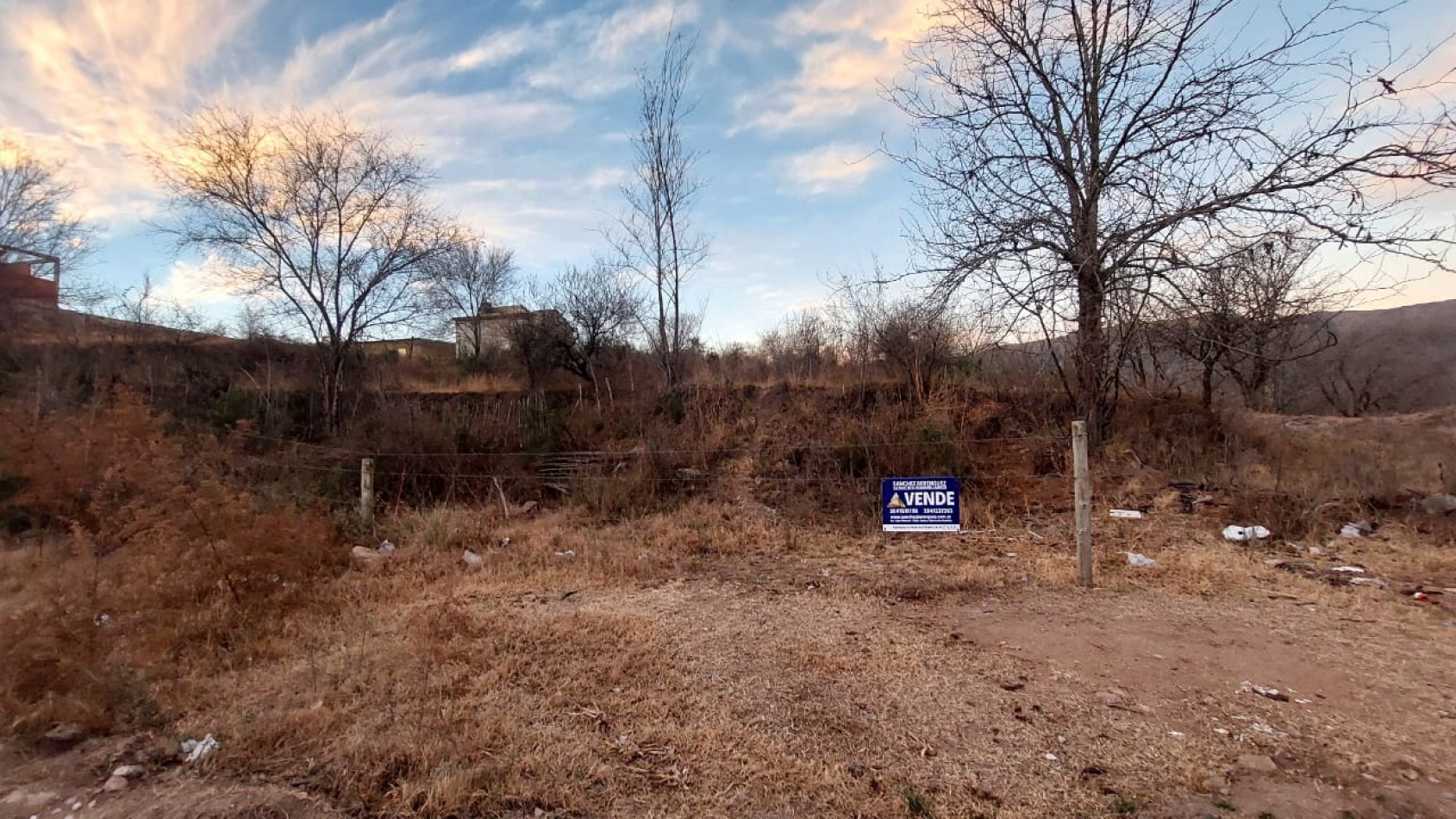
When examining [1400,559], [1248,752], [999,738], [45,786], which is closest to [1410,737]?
[1248,752]

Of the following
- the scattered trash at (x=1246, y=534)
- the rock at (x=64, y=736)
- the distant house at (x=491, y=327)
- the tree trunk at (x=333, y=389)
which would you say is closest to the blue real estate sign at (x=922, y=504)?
the scattered trash at (x=1246, y=534)

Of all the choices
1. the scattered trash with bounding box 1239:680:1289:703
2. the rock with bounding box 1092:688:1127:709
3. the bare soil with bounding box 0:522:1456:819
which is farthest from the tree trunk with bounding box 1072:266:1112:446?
the rock with bounding box 1092:688:1127:709

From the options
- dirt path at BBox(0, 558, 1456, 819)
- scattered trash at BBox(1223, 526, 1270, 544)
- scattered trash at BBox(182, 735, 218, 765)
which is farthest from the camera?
scattered trash at BBox(1223, 526, 1270, 544)

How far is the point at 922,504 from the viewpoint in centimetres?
641

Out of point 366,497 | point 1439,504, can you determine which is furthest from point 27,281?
point 1439,504

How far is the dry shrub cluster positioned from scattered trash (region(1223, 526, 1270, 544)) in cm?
946

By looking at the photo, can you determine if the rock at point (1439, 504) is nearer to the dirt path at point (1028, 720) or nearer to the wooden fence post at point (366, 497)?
the dirt path at point (1028, 720)

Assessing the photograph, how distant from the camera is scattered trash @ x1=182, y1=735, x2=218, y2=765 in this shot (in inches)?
118

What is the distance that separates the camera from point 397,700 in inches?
138

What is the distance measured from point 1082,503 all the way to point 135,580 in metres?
7.31

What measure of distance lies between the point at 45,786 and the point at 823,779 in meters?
3.43

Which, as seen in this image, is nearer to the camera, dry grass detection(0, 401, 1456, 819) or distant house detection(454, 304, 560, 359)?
dry grass detection(0, 401, 1456, 819)

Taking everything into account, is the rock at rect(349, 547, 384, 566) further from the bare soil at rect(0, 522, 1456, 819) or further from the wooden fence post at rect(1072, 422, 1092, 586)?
the wooden fence post at rect(1072, 422, 1092, 586)

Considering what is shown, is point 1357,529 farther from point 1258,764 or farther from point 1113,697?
point 1258,764
